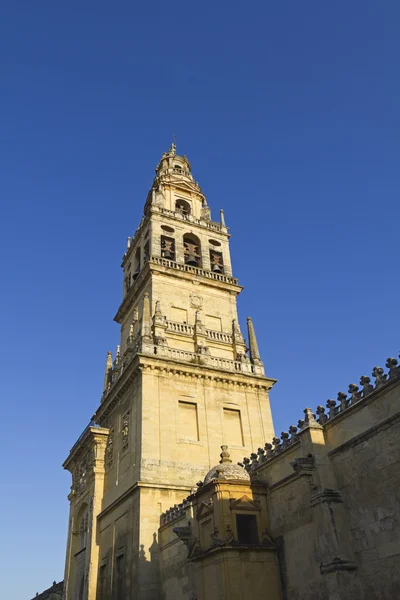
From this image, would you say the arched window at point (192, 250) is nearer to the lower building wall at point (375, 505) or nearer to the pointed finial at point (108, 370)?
the pointed finial at point (108, 370)

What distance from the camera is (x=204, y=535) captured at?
1947 cm

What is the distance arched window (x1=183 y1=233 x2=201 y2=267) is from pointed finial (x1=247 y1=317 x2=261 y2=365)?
21.2 ft

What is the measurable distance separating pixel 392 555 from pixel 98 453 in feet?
71.6

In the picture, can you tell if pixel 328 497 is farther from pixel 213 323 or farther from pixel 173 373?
pixel 213 323

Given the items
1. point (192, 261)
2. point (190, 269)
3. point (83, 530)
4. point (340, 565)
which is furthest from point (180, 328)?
point (340, 565)

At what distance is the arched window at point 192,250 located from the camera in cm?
3884

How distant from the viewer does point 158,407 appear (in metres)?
28.3

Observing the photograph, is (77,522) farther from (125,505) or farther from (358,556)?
(358,556)

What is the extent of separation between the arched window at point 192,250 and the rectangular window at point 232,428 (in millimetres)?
12395

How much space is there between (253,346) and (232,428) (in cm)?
616

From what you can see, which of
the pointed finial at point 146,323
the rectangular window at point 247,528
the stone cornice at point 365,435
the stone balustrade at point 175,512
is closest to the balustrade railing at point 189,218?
the pointed finial at point 146,323

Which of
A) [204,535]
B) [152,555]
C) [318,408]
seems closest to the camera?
[318,408]

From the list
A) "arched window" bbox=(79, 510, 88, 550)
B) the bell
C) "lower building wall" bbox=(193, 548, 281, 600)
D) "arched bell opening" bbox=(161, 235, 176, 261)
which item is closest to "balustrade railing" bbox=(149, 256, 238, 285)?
"arched bell opening" bbox=(161, 235, 176, 261)

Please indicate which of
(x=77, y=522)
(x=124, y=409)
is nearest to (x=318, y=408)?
(x=124, y=409)
